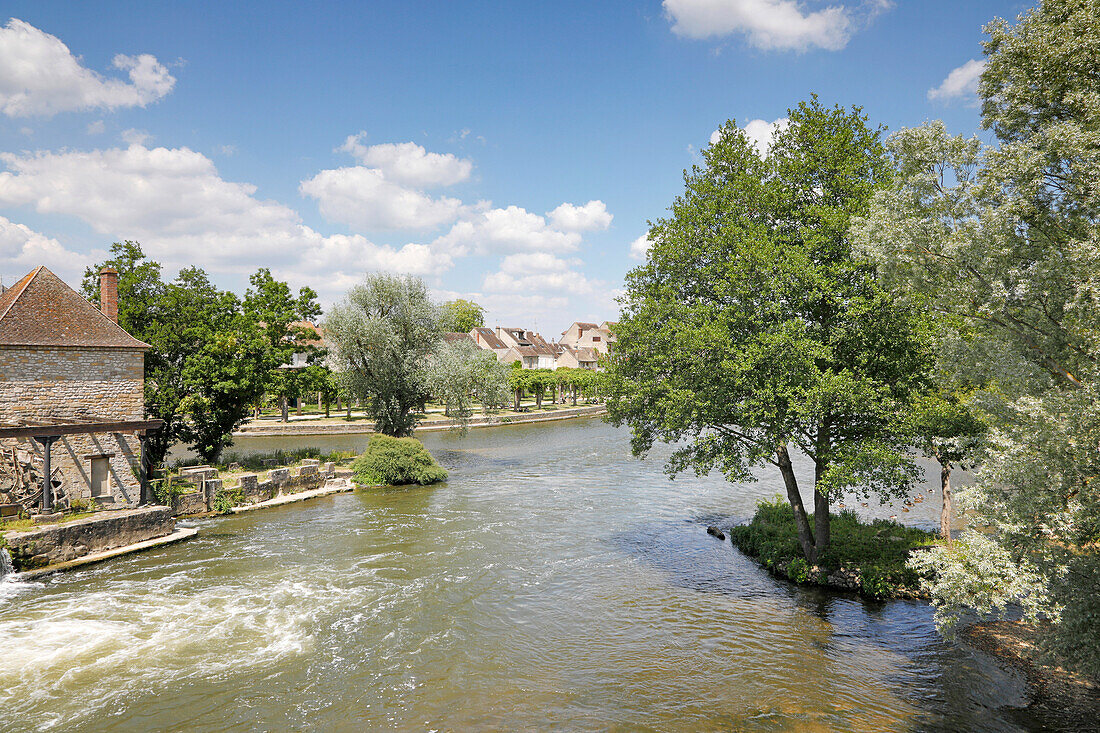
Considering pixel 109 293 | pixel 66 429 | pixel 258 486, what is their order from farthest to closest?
pixel 258 486 < pixel 109 293 < pixel 66 429

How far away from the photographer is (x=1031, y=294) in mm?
7699

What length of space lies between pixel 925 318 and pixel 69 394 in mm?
25149

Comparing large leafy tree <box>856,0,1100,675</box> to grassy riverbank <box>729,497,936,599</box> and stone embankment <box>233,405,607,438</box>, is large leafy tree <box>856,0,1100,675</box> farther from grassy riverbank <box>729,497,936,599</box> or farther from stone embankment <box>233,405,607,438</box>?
stone embankment <box>233,405,607,438</box>

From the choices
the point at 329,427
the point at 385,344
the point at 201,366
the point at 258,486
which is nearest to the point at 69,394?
the point at 201,366

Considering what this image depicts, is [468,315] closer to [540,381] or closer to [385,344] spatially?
[540,381]

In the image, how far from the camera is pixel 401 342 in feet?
109

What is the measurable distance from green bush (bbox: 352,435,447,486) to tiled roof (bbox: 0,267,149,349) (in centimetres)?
1107

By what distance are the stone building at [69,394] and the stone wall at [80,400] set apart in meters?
0.03

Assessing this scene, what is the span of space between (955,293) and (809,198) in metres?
8.01

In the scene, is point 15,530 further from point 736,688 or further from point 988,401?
point 988,401

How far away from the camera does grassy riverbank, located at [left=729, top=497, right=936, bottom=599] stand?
14750mm

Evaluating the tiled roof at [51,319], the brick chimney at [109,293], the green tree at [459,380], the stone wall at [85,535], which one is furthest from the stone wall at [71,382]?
the green tree at [459,380]

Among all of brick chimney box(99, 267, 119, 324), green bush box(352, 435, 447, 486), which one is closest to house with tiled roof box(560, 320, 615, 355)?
green bush box(352, 435, 447, 486)

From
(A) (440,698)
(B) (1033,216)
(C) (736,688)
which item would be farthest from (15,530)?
(B) (1033,216)
